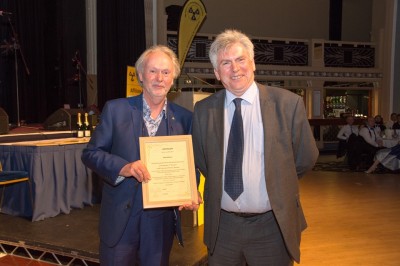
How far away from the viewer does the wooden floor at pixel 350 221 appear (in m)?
4.09

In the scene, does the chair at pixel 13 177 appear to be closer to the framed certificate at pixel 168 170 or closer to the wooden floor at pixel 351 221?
the framed certificate at pixel 168 170

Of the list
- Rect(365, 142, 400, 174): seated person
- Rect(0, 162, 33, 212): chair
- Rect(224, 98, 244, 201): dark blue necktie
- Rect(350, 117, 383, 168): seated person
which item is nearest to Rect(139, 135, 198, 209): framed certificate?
Rect(224, 98, 244, 201): dark blue necktie

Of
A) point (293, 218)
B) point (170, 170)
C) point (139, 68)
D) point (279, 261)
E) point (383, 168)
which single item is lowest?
point (383, 168)

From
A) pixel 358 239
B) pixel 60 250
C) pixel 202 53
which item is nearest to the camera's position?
pixel 60 250

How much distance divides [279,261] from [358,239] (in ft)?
10.4

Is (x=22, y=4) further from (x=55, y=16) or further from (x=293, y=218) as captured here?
(x=293, y=218)

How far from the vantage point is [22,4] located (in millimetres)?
8602

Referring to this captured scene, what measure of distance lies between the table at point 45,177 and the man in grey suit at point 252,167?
2.93m

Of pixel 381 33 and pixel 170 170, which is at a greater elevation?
pixel 381 33

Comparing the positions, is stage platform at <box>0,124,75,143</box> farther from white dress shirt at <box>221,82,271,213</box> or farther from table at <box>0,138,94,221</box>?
white dress shirt at <box>221,82,271,213</box>

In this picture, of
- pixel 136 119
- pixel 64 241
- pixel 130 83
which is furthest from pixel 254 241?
pixel 130 83

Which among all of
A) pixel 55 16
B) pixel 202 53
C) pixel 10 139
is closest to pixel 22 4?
pixel 55 16

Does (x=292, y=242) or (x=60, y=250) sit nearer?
(x=292, y=242)

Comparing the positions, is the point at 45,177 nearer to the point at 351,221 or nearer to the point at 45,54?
the point at 351,221
